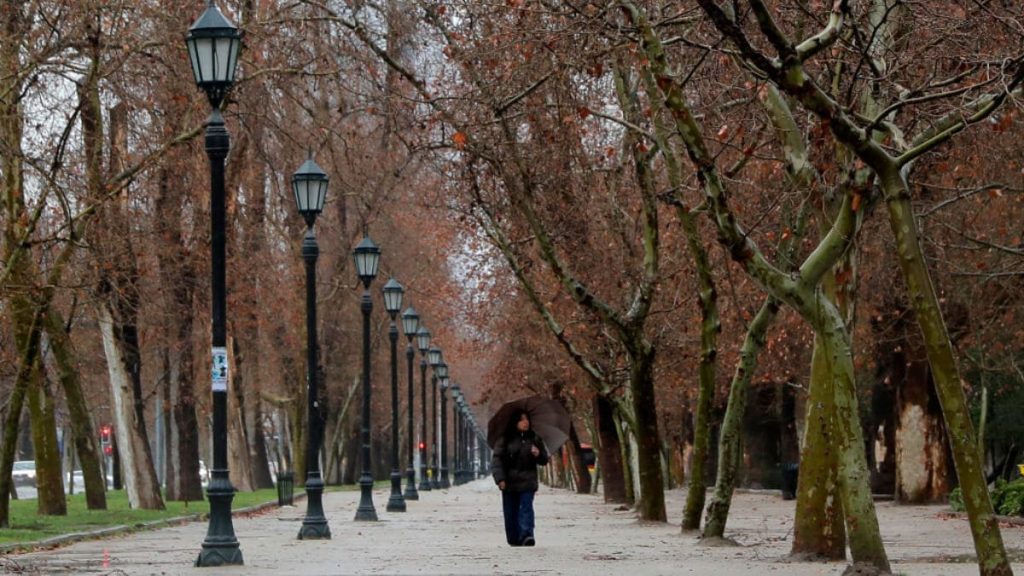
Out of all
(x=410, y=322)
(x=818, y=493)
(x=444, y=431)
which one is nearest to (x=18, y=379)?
(x=818, y=493)

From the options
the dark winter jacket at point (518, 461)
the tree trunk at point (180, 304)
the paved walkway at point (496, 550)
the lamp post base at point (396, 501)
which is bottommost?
the paved walkway at point (496, 550)

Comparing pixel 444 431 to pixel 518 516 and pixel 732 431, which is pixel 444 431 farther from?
pixel 732 431

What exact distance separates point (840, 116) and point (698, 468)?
10733mm

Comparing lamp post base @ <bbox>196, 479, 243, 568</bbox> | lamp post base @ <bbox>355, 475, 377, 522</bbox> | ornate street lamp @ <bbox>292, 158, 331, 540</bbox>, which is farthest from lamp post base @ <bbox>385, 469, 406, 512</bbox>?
lamp post base @ <bbox>196, 479, 243, 568</bbox>

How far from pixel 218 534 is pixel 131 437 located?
60.8 ft

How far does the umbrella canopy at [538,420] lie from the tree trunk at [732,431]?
1.89 m

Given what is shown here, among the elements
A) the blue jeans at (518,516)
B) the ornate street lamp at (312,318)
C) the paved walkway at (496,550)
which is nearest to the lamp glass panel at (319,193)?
the ornate street lamp at (312,318)

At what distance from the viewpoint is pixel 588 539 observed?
2366 cm

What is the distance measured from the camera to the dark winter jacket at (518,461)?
2050cm

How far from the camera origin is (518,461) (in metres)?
20.6

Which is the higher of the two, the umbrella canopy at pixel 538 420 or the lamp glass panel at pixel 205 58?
the lamp glass panel at pixel 205 58

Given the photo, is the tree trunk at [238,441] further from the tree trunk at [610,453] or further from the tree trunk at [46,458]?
the tree trunk at [46,458]

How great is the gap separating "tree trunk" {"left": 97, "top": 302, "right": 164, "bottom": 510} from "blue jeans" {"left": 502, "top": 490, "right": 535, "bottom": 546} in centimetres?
1410

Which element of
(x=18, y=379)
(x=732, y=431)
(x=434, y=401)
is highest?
(x=434, y=401)
